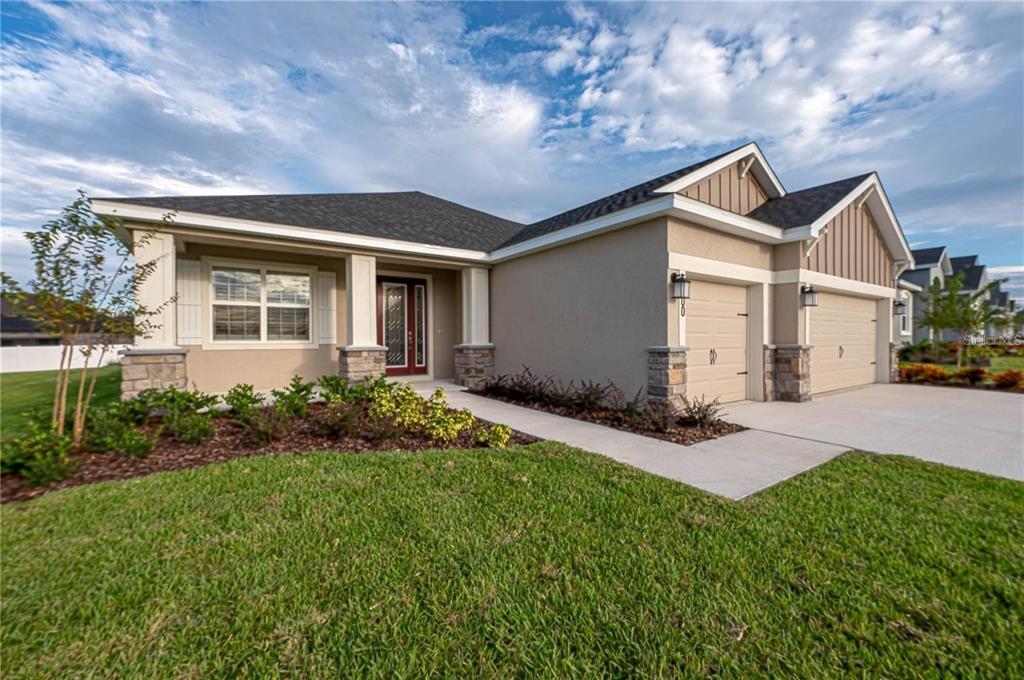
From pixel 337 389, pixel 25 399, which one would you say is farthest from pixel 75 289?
pixel 25 399

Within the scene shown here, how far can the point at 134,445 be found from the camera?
13.3ft

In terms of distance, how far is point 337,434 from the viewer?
4.88m

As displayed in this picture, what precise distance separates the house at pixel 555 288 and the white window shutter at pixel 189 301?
0.02 meters

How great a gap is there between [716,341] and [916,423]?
9.73ft

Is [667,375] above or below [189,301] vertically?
below

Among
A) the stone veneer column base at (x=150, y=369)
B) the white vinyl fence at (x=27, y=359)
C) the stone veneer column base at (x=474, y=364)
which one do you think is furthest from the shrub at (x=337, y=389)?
the white vinyl fence at (x=27, y=359)

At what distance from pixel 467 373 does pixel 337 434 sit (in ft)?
14.8

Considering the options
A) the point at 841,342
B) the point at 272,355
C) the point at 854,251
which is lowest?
the point at 272,355

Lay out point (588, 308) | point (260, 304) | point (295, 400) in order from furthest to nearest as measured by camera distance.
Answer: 1. point (260, 304)
2. point (588, 308)
3. point (295, 400)

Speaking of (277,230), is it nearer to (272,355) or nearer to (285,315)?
(285,315)

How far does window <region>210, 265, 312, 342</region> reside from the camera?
303 inches

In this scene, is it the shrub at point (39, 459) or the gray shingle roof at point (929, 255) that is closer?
the shrub at point (39, 459)

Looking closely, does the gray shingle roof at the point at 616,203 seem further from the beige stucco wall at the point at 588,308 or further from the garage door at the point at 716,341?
the garage door at the point at 716,341

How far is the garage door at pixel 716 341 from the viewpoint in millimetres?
6527
